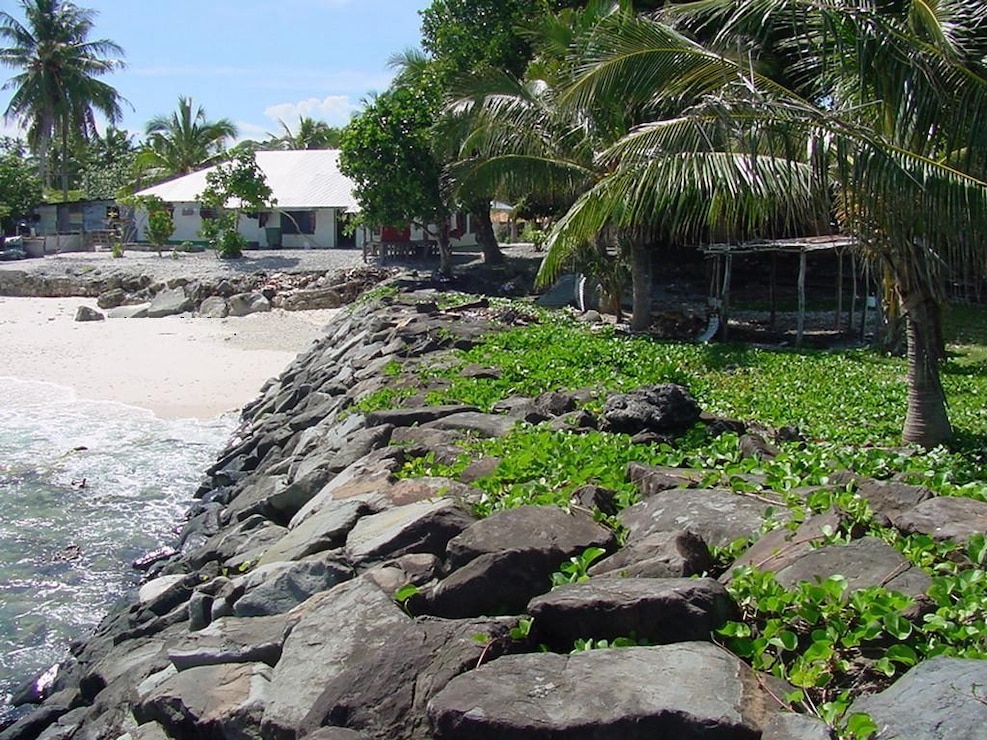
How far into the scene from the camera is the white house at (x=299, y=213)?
143 ft

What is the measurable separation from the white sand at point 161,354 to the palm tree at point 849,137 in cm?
1243

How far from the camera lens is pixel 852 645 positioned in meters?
4.05

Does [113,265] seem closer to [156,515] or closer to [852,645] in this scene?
[156,515]

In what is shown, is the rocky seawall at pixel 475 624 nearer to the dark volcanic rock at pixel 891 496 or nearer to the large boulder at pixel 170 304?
the dark volcanic rock at pixel 891 496

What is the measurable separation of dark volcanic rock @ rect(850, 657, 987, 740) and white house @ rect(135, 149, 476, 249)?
3932cm

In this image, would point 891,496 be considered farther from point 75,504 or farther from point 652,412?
point 75,504

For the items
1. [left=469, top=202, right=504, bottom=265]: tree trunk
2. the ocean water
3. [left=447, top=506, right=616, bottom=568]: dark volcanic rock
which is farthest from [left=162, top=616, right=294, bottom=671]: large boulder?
[left=469, top=202, right=504, bottom=265]: tree trunk

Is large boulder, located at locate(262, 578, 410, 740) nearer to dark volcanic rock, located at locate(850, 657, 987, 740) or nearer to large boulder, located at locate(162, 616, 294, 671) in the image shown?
large boulder, located at locate(162, 616, 294, 671)

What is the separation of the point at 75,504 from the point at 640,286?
1047cm

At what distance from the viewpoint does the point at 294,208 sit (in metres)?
43.4

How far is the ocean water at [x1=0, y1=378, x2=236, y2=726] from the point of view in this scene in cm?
983

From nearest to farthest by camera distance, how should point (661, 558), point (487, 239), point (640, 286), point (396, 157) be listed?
point (661, 558) → point (640, 286) → point (396, 157) → point (487, 239)

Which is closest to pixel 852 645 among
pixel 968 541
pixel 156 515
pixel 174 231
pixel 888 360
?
pixel 968 541

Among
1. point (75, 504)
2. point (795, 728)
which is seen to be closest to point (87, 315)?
point (75, 504)
